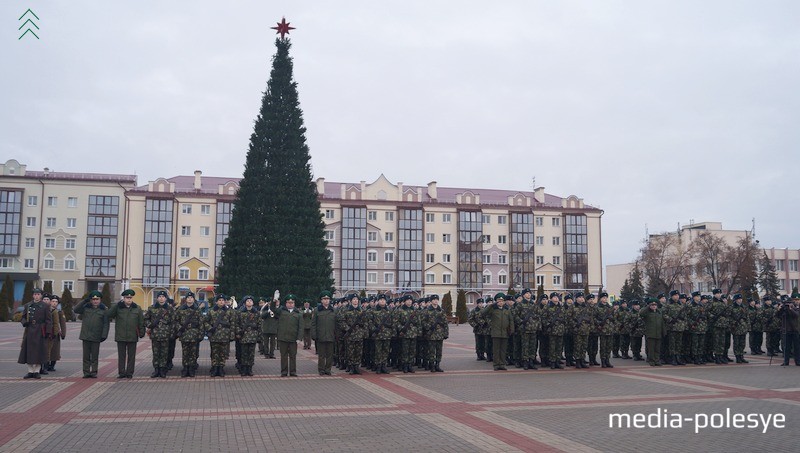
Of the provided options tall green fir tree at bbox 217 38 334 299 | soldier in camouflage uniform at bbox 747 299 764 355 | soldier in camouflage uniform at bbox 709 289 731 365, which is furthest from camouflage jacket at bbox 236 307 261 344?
tall green fir tree at bbox 217 38 334 299

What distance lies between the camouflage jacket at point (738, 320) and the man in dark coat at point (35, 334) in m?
19.3

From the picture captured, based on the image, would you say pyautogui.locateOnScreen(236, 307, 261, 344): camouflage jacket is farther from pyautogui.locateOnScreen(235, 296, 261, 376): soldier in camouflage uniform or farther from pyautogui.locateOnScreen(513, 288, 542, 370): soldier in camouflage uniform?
pyautogui.locateOnScreen(513, 288, 542, 370): soldier in camouflage uniform

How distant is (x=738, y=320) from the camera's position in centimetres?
2005

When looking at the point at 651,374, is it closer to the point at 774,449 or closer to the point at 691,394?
the point at 691,394

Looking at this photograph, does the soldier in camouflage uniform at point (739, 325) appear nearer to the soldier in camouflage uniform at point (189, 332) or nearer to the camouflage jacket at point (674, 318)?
the camouflage jacket at point (674, 318)

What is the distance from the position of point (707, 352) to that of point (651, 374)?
4560 mm

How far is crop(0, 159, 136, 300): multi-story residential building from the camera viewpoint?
73812 mm

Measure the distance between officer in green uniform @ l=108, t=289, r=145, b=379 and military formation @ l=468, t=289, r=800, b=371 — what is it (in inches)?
364

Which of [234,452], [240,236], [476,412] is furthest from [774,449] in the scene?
[240,236]

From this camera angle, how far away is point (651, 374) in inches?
663

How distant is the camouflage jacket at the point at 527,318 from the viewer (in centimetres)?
1795

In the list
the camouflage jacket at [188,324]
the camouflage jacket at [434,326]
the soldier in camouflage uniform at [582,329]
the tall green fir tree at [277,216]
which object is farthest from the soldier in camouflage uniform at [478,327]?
the tall green fir tree at [277,216]

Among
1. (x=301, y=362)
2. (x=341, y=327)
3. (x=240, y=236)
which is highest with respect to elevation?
(x=240, y=236)

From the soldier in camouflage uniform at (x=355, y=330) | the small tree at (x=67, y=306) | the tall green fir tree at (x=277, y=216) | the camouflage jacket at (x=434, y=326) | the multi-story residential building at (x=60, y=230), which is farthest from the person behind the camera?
the multi-story residential building at (x=60, y=230)
